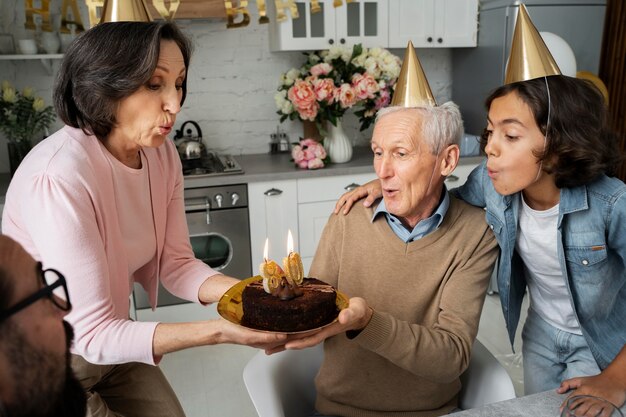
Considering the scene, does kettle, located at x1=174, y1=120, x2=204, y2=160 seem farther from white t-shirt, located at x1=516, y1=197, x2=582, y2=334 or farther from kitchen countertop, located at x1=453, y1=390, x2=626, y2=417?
kitchen countertop, located at x1=453, y1=390, x2=626, y2=417

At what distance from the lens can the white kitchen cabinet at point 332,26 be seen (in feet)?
10.8

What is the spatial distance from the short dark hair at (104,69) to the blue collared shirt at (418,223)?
73cm

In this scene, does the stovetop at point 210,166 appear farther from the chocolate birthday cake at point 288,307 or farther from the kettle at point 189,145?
the chocolate birthday cake at point 288,307

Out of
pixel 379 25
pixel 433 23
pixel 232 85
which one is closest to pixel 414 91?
pixel 379 25

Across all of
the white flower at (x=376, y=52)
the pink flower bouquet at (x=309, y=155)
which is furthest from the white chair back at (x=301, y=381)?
the white flower at (x=376, y=52)

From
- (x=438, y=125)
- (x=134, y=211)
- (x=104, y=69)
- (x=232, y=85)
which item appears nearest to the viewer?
(x=104, y=69)

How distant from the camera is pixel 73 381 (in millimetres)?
491

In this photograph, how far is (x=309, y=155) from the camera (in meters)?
3.20

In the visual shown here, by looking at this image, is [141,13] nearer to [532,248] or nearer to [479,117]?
[532,248]

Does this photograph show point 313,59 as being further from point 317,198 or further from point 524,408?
point 524,408

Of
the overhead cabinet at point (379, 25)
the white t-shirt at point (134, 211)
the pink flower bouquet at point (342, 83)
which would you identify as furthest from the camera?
the overhead cabinet at point (379, 25)

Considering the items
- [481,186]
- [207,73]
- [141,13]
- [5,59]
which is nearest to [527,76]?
[481,186]

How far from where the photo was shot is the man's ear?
1.57 metres

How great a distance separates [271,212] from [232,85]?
96cm
